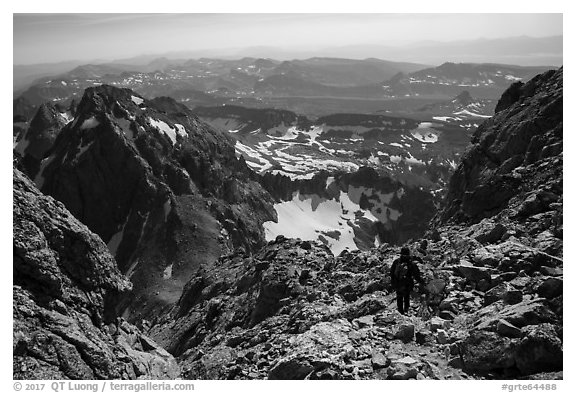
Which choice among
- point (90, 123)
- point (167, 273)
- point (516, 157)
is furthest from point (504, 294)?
point (90, 123)

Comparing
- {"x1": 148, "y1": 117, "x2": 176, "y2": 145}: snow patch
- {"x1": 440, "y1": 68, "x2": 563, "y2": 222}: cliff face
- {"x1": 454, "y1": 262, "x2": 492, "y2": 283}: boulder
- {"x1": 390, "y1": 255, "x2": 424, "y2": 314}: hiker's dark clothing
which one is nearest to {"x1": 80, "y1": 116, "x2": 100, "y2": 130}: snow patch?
{"x1": 148, "y1": 117, "x2": 176, "y2": 145}: snow patch

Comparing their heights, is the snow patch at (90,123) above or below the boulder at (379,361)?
above

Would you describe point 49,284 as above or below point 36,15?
below

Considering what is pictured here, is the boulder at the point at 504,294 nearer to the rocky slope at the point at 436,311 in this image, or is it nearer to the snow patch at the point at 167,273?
the rocky slope at the point at 436,311

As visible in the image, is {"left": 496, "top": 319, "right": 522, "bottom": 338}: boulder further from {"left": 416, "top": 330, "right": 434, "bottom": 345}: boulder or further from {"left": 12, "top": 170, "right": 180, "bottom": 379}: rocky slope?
{"left": 12, "top": 170, "right": 180, "bottom": 379}: rocky slope

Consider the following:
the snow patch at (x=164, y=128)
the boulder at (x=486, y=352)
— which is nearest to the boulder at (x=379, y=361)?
the boulder at (x=486, y=352)

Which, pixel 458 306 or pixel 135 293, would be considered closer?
pixel 458 306
